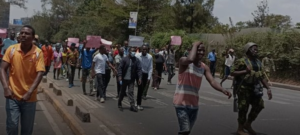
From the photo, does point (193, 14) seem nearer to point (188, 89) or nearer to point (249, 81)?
point (249, 81)

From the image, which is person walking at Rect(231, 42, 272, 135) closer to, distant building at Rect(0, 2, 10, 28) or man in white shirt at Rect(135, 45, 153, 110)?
man in white shirt at Rect(135, 45, 153, 110)

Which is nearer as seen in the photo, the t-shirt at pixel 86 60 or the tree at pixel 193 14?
the t-shirt at pixel 86 60

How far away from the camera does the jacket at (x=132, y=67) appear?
451 inches

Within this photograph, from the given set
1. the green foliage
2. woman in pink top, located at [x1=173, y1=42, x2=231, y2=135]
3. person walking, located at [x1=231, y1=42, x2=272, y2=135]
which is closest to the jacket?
person walking, located at [x1=231, y1=42, x2=272, y2=135]

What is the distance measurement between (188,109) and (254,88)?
2439mm

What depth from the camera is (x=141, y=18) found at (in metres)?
51.2

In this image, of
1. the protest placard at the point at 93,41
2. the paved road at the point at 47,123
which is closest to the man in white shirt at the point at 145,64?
the paved road at the point at 47,123

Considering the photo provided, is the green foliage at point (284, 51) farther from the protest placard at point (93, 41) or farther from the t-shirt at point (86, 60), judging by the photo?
the t-shirt at point (86, 60)

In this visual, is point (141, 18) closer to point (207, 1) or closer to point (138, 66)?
point (207, 1)

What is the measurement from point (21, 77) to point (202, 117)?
238 inches

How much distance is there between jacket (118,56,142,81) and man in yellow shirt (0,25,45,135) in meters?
5.83

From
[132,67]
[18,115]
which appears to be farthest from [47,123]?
[18,115]

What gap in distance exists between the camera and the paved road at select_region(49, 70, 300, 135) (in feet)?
29.9

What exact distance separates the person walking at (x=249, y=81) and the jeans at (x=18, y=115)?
3.95 meters
